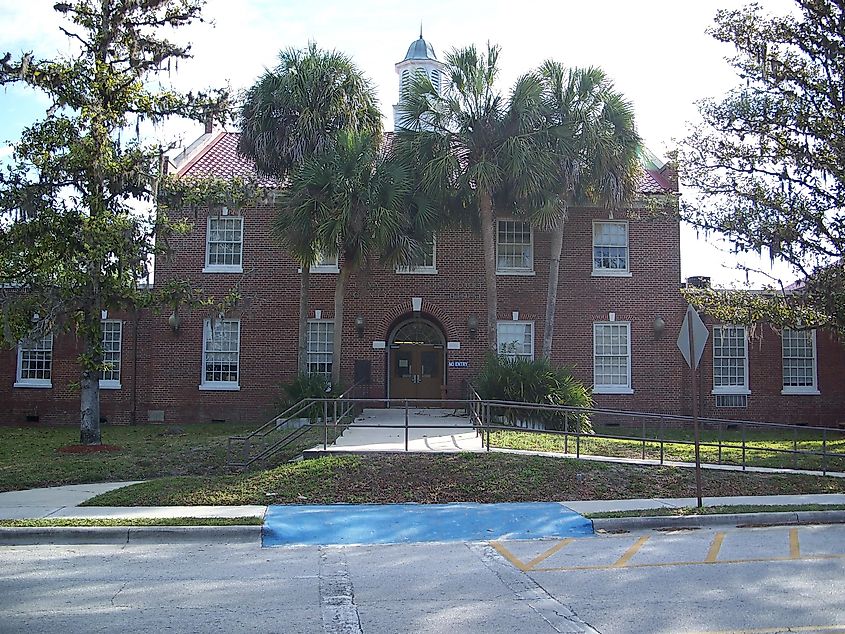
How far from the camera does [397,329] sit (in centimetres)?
2614

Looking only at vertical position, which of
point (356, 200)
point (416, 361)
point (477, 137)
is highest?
point (477, 137)

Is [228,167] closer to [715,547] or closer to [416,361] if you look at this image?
[416,361]

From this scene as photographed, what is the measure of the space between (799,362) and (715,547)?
18.7m

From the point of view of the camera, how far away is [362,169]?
69.1 feet

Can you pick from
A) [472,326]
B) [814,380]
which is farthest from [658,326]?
[472,326]

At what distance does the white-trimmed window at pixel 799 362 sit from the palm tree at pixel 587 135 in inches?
324

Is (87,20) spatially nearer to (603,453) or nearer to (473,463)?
(473,463)

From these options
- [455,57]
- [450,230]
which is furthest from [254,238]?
[455,57]

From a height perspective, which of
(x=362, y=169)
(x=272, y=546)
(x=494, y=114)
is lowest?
(x=272, y=546)

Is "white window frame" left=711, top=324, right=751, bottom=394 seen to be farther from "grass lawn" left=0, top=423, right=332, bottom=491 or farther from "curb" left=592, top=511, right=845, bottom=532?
"curb" left=592, top=511, right=845, bottom=532

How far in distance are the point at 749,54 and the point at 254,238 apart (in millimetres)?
14417

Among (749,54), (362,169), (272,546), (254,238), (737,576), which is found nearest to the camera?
(737,576)

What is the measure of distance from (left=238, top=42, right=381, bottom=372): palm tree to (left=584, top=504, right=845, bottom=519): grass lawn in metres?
12.0

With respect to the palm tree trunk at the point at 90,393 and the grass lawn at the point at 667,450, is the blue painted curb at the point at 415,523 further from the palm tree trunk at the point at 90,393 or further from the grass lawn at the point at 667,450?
the palm tree trunk at the point at 90,393
